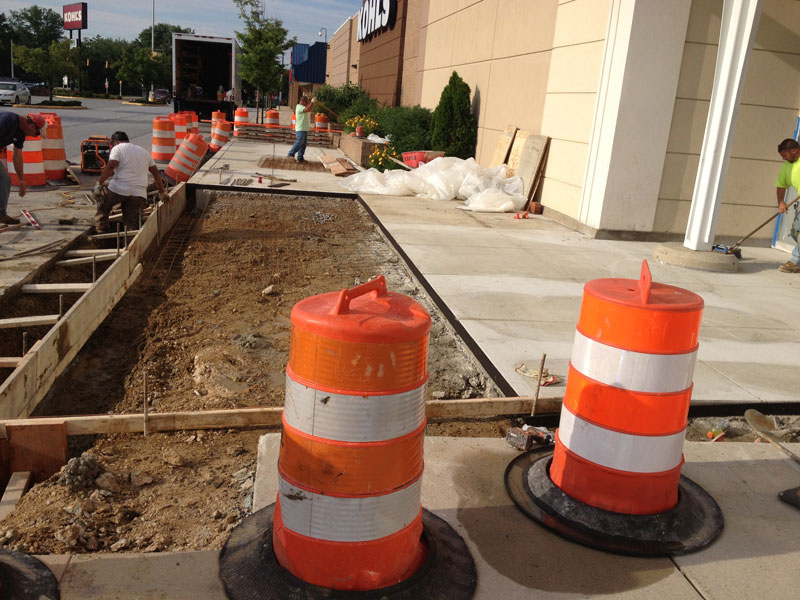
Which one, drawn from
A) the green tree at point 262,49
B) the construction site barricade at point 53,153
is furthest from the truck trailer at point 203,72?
the construction site barricade at point 53,153

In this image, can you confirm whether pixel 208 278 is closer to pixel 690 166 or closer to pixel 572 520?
pixel 572 520

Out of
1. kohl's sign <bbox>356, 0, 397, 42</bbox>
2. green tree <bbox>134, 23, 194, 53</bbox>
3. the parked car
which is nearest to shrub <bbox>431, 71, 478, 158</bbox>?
kohl's sign <bbox>356, 0, 397, 42</bbox>

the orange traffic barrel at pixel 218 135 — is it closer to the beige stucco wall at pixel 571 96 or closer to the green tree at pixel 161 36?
the beige stucco wall at pixel 571 96

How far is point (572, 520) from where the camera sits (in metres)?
3.37

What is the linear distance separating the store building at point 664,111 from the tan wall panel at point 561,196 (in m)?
0.02

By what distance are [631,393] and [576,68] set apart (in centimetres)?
968

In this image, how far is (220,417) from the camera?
162 inches

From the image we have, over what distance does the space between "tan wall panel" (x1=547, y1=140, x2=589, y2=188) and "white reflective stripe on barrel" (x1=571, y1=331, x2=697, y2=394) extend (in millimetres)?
8505

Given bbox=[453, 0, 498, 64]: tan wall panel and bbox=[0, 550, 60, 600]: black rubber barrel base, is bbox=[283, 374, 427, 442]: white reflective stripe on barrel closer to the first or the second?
bbox=[0, 550, 60, 600]: black rubber barrel base

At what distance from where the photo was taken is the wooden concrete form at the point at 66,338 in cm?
455

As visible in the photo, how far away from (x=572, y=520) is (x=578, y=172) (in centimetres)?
900

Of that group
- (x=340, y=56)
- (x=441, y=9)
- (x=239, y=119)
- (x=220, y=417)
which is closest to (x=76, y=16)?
(x=340, y=56)

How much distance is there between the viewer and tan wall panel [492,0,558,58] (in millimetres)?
13117

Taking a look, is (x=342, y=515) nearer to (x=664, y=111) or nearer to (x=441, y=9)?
(x=664, y=111)
